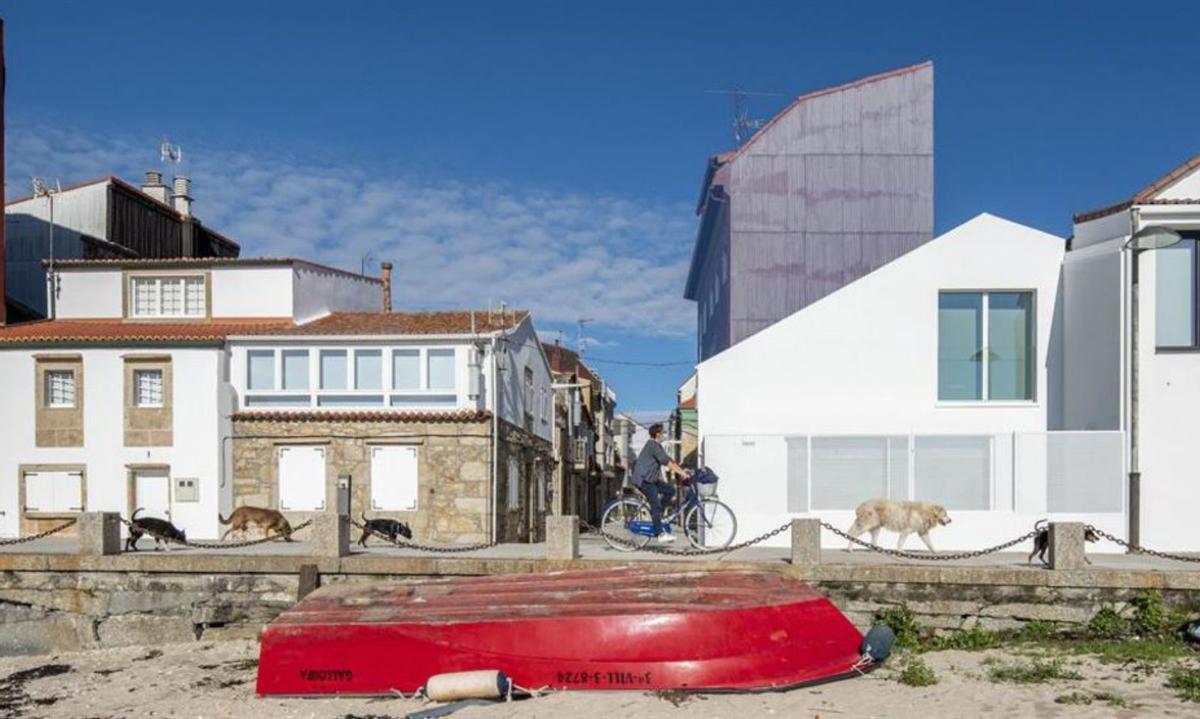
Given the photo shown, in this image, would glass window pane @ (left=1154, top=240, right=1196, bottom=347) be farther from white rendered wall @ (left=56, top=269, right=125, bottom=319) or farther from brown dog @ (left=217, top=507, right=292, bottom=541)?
white rendered wall @ (left=56, top=269, right=125, bottom=319)

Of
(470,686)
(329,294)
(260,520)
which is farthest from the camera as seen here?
(329,294)

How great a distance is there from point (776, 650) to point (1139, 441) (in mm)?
8099

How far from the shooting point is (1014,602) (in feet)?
44.8

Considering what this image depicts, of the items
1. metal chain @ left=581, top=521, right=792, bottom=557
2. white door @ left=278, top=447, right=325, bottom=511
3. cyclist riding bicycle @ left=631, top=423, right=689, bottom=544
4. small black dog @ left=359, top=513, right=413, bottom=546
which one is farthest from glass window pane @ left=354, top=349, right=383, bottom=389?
cyclist riding bicycle @ left=631, top=423, right=689, bottom=544

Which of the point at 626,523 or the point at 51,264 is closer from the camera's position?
the point at 626,523

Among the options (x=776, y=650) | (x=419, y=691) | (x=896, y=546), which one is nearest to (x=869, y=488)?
(x=896, y=546)

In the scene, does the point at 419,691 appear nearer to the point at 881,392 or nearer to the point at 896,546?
the point at 896,546

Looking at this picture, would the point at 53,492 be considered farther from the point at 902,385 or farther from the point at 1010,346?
the point at 1010,346

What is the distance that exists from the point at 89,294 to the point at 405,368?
8.61 m

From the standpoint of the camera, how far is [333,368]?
80.8ft

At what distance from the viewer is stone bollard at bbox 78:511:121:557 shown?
629 inches

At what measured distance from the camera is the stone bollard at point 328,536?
606 inches

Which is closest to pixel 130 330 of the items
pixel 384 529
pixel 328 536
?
pixel 384 529

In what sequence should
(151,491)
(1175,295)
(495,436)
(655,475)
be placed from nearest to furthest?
1. (655,475)
2. (1175,295)
3. (495,436)
4. (151,491)
